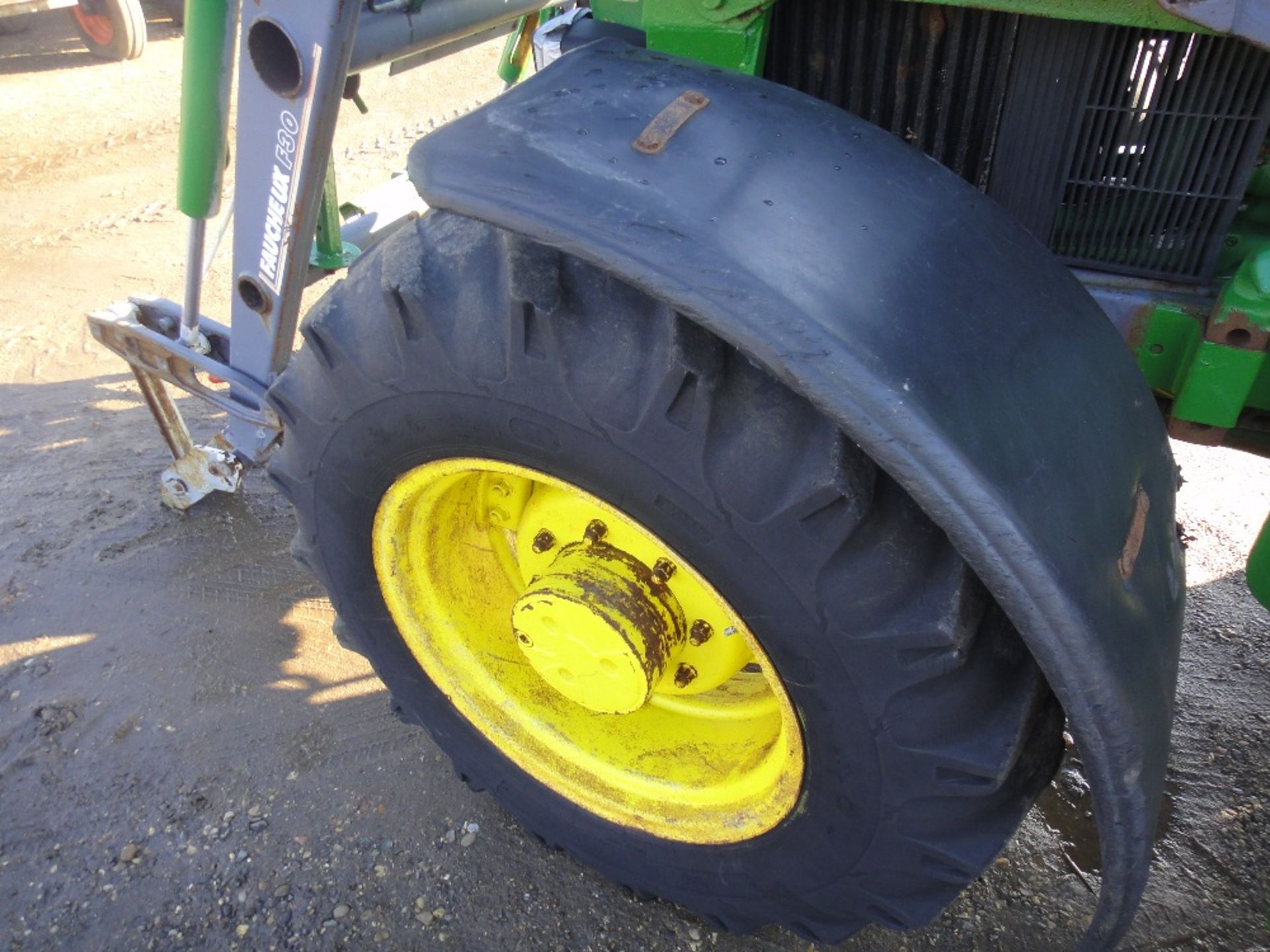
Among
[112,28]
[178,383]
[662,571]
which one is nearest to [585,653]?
[662,571]

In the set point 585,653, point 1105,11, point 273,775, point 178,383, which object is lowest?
point 273,775

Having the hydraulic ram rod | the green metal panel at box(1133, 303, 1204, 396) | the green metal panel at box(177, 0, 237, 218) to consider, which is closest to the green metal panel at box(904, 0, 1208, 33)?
the green metal panel at box(1133, 303, 1204, 396)

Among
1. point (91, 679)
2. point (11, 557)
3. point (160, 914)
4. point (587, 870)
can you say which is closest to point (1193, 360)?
point (587, 870)

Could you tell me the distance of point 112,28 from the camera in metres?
6.04

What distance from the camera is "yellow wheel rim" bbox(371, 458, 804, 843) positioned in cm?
151

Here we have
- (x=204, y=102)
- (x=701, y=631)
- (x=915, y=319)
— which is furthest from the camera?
(x=204, y=102)

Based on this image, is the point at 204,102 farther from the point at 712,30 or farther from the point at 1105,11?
the point at 1105,11

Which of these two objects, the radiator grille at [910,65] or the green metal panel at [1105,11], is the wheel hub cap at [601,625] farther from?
the green metal panel at [1105,11]

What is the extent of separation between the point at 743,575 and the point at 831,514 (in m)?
0.14

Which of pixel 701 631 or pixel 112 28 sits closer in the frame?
pixel 701 631

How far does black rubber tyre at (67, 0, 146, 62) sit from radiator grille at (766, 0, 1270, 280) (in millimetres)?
5922

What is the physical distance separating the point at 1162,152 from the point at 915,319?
2.28 feet

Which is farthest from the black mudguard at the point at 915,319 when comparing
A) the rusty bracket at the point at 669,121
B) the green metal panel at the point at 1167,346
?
the green metal panel at the point at 1167,346

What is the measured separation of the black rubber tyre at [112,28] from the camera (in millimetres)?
5945
